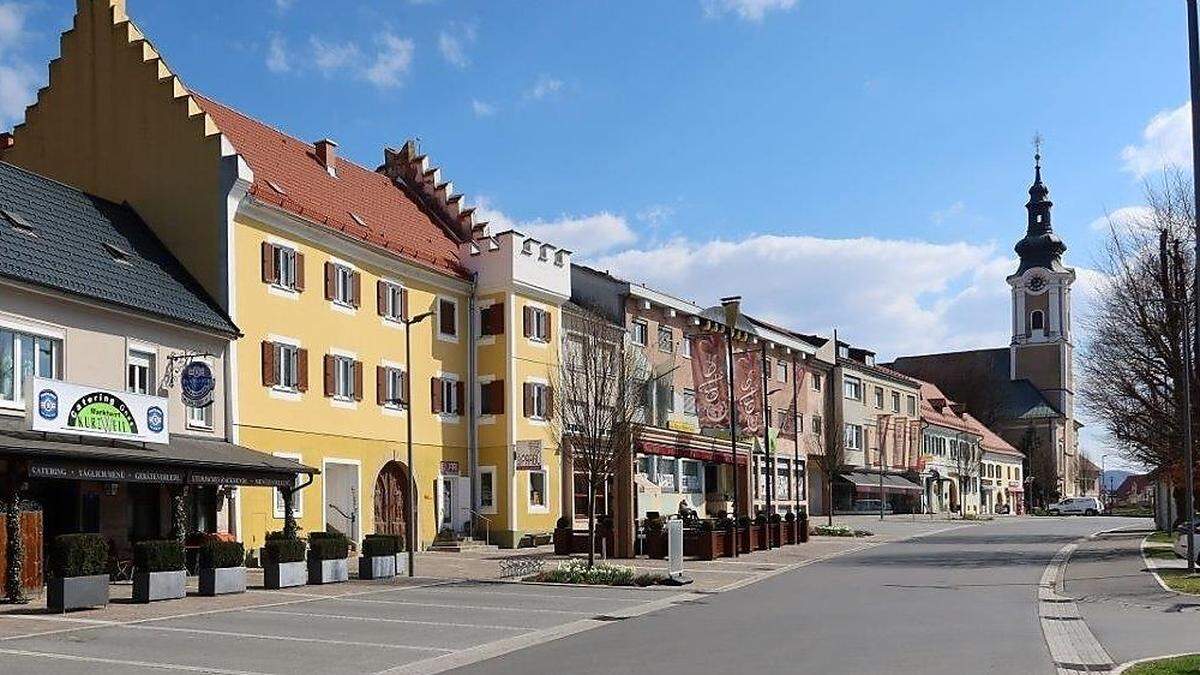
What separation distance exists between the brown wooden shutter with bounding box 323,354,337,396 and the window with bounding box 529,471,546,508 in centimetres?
1007

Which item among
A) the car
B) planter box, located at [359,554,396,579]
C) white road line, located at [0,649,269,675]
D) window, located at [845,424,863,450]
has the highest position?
window, located at [845,424,863,450]

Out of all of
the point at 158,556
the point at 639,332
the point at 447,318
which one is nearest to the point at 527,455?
the point at 447,318

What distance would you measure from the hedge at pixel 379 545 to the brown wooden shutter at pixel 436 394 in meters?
13.4

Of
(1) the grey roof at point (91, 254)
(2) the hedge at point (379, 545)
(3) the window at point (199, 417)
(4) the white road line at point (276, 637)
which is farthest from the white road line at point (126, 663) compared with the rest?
(3) the window at point (199, 417)

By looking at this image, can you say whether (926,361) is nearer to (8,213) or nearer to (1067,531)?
A: (1067,531)

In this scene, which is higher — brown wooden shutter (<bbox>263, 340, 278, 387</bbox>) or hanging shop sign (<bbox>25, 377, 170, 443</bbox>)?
brown wooden shutter (<bbox>263, 340, 278, 387</bbox>)

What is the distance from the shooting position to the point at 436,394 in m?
43.3

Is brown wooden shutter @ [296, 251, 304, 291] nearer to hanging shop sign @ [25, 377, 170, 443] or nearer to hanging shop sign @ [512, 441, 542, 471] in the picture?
hanging shop sign @ [25, 377, 170, 443]

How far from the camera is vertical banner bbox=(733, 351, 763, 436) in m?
58.5

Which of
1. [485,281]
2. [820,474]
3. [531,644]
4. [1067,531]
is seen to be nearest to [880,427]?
[820,474]

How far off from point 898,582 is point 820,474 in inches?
2007

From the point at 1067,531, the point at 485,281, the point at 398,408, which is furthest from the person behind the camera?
the point at 1067,531

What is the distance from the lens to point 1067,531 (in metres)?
60.4

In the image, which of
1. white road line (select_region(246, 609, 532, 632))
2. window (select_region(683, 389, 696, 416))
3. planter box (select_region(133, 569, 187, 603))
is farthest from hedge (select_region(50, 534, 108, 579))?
window (select_region(683, 389, 696, 416))
